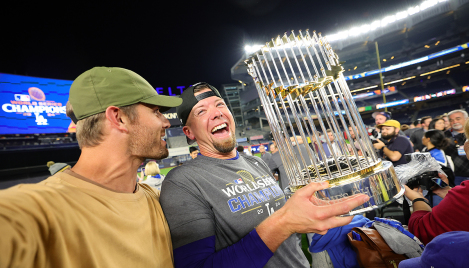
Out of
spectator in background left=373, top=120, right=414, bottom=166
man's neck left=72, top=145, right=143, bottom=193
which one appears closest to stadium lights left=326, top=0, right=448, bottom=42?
spectator in background left=373, top=120, right=414, bottom=166

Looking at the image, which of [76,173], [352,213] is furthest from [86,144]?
[352,213]

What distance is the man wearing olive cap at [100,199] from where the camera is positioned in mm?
663

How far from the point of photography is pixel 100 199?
37.1 inches

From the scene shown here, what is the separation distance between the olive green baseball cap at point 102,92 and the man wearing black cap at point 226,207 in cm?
45

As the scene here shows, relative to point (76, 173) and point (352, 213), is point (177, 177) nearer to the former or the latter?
point (76, 173)

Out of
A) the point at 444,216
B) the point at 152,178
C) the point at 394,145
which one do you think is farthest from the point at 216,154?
the point at 152,178

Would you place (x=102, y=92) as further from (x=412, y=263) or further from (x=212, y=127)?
(x=412, y=263)

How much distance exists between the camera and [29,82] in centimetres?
1436

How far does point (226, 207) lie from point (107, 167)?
2.09 ft

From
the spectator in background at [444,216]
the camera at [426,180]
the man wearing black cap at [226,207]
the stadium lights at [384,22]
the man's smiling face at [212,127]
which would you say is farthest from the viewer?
the stadium lights at [384,22]

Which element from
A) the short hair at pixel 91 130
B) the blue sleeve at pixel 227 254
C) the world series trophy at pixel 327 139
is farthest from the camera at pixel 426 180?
the short hair at pixel 91 130

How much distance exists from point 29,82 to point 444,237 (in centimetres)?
1998

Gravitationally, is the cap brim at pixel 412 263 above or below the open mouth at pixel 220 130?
below

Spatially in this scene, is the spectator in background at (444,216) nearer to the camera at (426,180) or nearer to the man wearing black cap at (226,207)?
the camera at (426,180)
